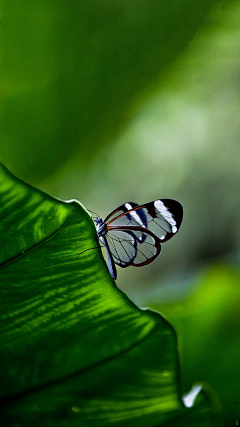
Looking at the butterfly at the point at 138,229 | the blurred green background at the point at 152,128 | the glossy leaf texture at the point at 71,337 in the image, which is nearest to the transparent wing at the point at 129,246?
the butterfly at the point at 138,229

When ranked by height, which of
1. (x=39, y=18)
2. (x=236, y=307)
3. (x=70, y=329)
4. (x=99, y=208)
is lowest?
(x=236, y=307)

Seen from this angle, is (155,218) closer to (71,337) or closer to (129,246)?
(129,246)

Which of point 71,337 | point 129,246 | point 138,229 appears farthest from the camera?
point 129,246

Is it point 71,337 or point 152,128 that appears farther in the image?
point 152,128

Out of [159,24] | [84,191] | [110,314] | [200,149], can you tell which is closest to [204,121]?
[200,149]

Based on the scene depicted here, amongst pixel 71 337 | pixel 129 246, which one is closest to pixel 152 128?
pixel 129 246

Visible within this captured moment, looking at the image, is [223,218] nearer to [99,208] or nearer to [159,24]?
[99,208]

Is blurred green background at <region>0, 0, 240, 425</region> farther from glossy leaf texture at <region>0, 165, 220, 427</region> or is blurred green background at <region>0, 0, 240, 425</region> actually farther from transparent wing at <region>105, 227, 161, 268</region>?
glossy leaf texture at <region>0, 165, 220, 427</region>

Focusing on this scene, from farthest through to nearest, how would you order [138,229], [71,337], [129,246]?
[129,246] → [138,229] → [71,337]
